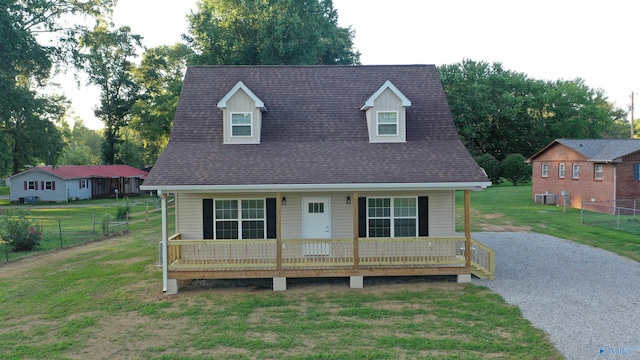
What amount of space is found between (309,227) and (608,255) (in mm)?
10961

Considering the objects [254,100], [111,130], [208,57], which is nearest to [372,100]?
[254,100]

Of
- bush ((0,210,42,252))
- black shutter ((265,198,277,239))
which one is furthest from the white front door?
bush ((0,210,42,252))

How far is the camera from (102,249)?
711 inches

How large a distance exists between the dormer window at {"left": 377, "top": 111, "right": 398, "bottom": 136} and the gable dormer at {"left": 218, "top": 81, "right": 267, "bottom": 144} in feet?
13.0

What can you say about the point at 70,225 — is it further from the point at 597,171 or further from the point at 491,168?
the point at 491,168

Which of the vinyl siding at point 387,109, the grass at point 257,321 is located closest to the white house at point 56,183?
the grass at point 257,321

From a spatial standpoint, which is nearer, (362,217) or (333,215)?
(362,217)

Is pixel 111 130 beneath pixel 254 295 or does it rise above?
above

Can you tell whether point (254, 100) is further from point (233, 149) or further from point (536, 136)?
point (536, 136)

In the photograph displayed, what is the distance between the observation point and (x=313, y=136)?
1430 cm

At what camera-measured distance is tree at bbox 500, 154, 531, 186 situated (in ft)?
154

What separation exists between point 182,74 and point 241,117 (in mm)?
40542

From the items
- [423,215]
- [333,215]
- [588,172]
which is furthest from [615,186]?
[333,215]

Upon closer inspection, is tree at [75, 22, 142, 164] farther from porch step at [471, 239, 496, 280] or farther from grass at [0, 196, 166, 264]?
porch step at [471, 239, 496, 280]
